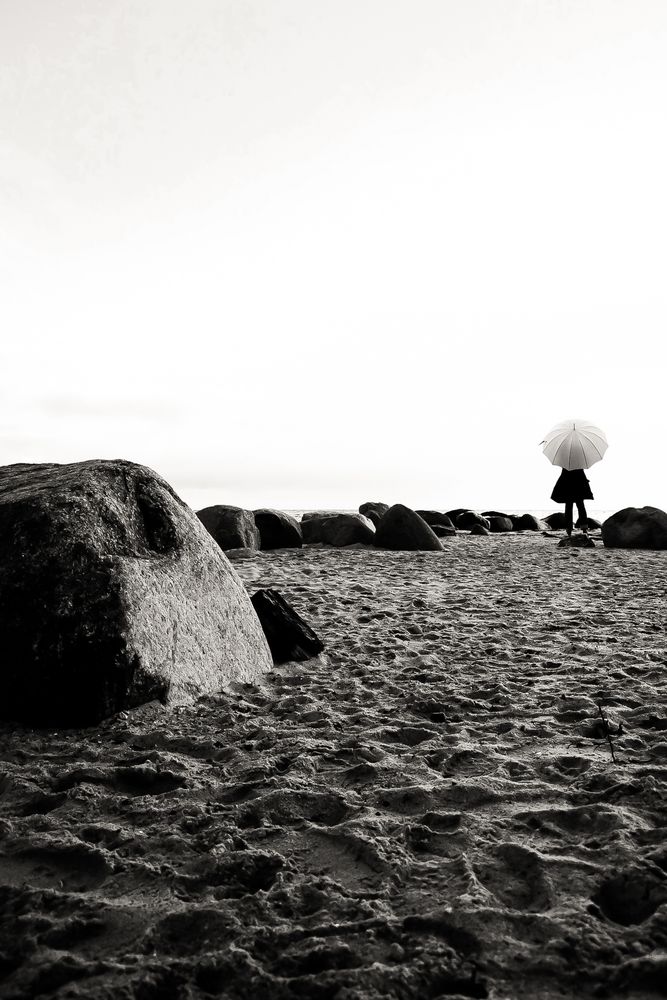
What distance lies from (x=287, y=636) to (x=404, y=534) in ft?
23.6

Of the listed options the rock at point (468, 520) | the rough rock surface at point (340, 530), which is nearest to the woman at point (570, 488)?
the rough rock surface at point (340, 530)

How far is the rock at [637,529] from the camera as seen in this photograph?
12.0 meters

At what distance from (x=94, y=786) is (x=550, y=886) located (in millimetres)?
1762

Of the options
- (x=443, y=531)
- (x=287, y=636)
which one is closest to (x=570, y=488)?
(x=443, y=531)

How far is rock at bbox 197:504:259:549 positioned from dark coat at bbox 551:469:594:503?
655 cm

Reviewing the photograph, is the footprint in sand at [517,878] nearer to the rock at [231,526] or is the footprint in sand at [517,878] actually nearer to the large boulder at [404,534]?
the rock at [231,526]

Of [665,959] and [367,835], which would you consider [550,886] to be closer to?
[665,959]

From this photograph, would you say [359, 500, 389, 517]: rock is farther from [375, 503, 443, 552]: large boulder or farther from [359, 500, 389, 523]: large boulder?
[375, 503, 443, 552]: large boulder

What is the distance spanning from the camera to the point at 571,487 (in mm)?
14133

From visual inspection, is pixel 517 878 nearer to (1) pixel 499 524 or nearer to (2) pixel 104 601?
(2) pixel 104 601

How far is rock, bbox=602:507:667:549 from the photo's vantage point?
12.0m

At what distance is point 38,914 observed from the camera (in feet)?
6.24

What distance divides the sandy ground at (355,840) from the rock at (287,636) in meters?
0.16

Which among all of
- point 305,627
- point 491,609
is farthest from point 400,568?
point 305,627
